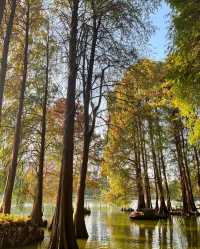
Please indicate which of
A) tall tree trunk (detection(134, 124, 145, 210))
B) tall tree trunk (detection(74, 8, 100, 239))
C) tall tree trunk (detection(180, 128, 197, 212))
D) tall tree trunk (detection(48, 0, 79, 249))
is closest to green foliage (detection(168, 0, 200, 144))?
tall tree trunk (detection(48, 0, 79, 249))

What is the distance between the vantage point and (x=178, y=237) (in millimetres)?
15656

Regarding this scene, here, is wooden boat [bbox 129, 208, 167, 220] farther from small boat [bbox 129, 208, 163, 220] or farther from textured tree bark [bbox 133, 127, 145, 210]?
textured tree bark [bbox 133, 127, 145, 210]

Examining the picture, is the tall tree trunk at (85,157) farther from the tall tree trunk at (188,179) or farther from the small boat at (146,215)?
the tall tree trunk at (188,179)

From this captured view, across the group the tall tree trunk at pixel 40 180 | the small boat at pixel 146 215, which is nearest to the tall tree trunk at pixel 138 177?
the small boat at pixel 146 215

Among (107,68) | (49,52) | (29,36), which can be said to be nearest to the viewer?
(107,68)

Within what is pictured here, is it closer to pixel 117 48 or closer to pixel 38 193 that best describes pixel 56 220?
pixel 117 48

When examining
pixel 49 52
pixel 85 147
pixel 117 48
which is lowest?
pixel 85 147

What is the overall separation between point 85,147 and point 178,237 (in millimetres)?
5788

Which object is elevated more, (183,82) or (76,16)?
(76,16)

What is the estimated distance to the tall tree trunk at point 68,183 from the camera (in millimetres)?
11023

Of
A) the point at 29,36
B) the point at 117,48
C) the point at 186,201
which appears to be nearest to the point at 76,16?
the point at 117,48

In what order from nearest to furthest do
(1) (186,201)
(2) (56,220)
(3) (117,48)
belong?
(2) (56,220)
(3) (117,48)
(1) (186,201)

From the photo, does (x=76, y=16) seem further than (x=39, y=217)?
No

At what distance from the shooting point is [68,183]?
1200cm
